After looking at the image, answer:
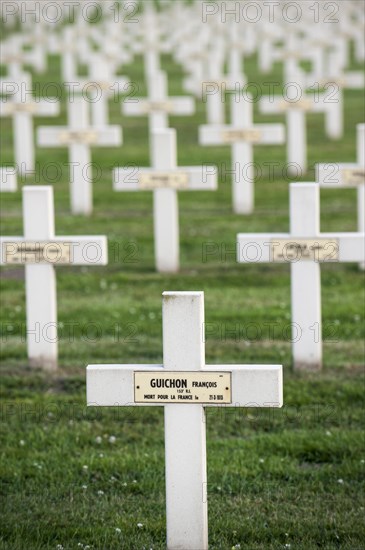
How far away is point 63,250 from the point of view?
8.70 m

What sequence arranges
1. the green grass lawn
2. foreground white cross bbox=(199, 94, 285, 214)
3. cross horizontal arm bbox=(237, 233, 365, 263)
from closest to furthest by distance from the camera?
the green grass lawn, cross horizontal arm bbox=(237, 233, 365, 263), foreground white cross bbox=(199, 94, 285, 214)

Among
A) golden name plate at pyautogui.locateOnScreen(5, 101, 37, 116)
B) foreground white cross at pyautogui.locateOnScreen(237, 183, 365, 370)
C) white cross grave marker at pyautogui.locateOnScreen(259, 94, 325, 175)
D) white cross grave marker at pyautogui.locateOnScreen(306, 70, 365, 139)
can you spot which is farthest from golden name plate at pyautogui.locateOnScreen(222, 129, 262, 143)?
foreground white cross at pyautogui.locateOnScreen(237, 183, 365, 370)

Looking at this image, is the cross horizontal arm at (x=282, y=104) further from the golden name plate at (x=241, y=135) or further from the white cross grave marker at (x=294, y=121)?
the golden name plate at (x=241, y=135)

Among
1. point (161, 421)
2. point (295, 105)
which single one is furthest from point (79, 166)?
point (161, 421)

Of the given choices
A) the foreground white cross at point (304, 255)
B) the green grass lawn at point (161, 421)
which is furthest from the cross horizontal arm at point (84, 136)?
the foreground white cross at point (304, 255)

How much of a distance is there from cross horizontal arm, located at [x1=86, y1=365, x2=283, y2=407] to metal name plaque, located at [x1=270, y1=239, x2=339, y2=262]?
283cm

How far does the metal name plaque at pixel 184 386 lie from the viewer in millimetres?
5777

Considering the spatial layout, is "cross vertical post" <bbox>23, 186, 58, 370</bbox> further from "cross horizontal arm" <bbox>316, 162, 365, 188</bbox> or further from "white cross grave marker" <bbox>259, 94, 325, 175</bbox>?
"white cross grave marker" <bbox>259, 94, 325, 175</bbox>

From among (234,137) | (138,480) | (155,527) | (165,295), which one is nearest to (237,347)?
(138,480)

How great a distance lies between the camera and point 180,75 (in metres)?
23.9

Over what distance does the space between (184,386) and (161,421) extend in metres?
2.15

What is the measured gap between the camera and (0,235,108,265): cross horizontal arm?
8469mm

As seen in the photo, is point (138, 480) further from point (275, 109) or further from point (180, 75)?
point (180, 75)

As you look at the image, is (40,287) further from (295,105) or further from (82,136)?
(295,105)
